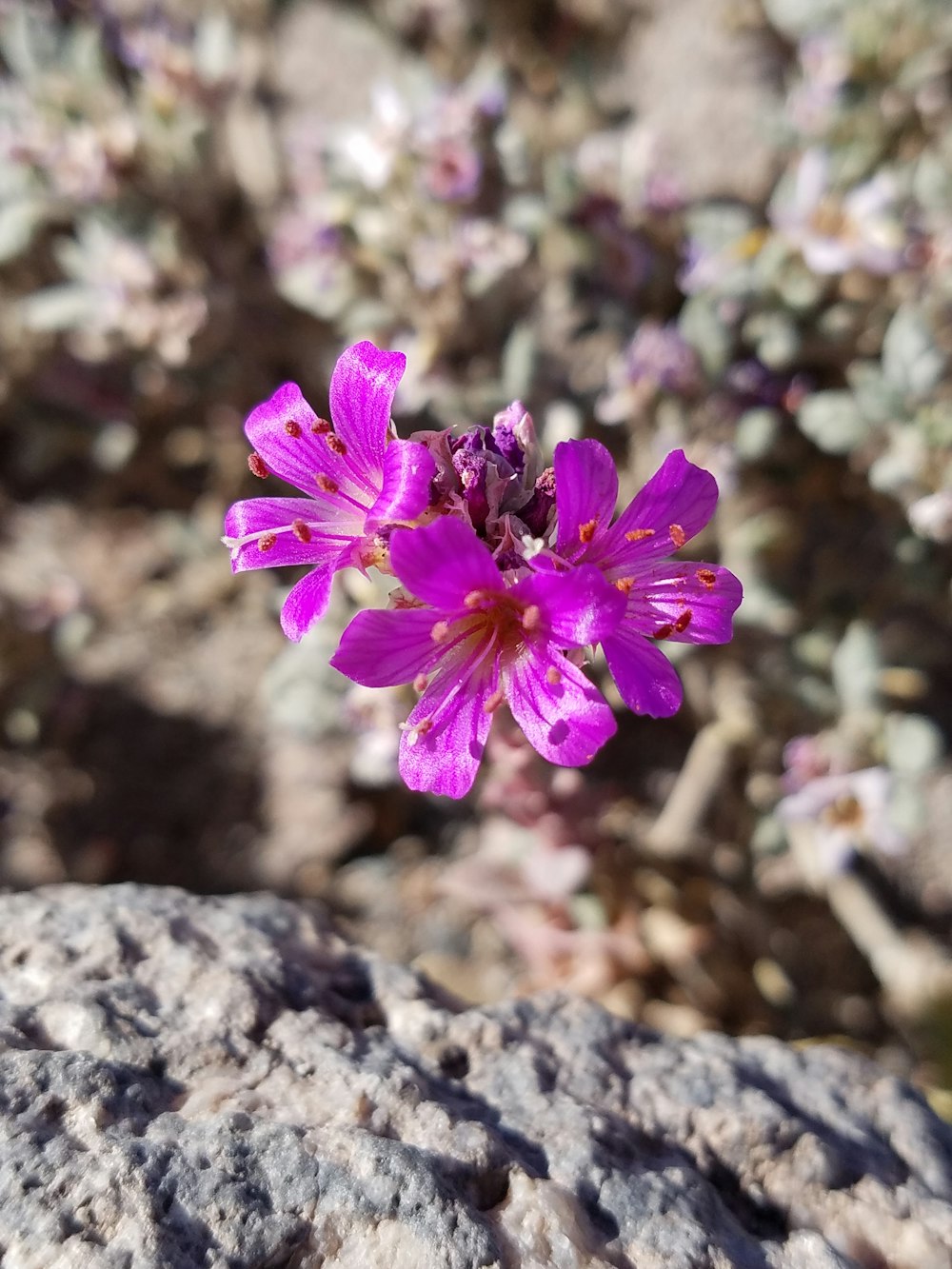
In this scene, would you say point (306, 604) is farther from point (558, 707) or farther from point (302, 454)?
point (558, 707)

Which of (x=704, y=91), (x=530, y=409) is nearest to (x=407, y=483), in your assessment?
(x=530, y=409)

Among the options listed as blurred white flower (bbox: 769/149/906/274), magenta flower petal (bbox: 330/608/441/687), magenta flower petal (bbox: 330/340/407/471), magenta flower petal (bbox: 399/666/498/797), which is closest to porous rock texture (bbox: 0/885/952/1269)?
magenta flower petal (bbox: 399/666/498/797)

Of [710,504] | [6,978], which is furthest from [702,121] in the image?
[6,978]

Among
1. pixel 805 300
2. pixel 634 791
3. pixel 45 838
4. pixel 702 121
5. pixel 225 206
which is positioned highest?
pixel 702 121

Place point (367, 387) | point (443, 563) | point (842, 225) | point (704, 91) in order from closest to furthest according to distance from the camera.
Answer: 1. point (443, 563)
2. point (367, 387)
3. point (842, 225)
4. point (704, 91)

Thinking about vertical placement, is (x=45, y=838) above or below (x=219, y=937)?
below

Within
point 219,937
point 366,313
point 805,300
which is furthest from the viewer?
point 366,313

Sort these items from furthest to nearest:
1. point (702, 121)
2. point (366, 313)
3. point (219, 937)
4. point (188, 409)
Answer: point (188, 409) < point (702, 121) < point (366, 313) < point (219, 937)

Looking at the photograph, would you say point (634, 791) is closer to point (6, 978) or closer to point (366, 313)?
point (366, 313)
